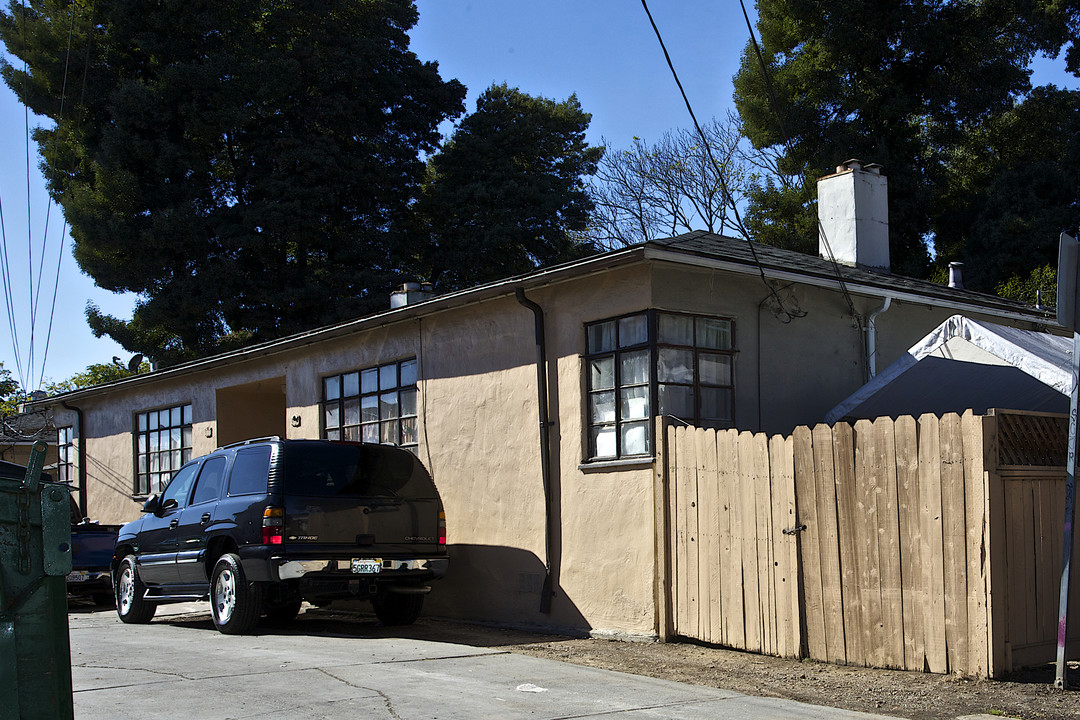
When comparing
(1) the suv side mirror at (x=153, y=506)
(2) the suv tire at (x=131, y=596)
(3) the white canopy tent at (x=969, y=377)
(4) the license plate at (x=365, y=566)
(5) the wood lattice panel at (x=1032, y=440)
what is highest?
(3) the white canopy tent at (x=969, y=377)

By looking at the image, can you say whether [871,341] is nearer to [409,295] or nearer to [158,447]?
[409,295]

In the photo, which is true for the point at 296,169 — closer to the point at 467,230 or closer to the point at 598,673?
the point at 467,230

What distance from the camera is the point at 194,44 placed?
2895cm

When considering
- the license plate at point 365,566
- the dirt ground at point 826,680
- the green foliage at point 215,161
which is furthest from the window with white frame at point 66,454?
the dirt ground at point 826,680

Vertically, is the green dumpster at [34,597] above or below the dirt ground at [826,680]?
above

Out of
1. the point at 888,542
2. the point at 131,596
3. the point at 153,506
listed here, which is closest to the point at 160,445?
the point at 131,596

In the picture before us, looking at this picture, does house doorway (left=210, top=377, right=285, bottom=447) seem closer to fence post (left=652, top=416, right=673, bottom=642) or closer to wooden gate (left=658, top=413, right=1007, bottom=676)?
fence post (left=652, top=416, right=673, bottom=642)

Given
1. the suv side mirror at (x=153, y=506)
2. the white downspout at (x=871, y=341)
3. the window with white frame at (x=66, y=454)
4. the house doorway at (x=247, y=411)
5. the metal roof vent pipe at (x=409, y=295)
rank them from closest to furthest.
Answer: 1. the white downspout at (x=871, y=341)
2. the suv side mirror at (x=153, y=506)
3. the metal roof vent pipe at (x=409, y=295)
4. the house doorway at (x=247, y=411)
5. the window with white frame at (x=66, y=454)

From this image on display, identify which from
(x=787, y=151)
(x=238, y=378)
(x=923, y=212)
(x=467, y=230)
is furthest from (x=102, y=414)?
(x=923, y=212)

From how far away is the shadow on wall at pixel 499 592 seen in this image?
441 inches

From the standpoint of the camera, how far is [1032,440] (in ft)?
25.8

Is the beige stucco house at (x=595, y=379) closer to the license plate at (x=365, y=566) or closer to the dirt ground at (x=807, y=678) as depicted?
the dirt ground at (x=807, y=678)

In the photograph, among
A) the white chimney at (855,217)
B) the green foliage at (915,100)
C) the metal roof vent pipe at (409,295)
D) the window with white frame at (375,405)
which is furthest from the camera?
the green foliage at (915,100)

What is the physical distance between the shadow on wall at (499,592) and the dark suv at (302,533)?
2.69 feet
